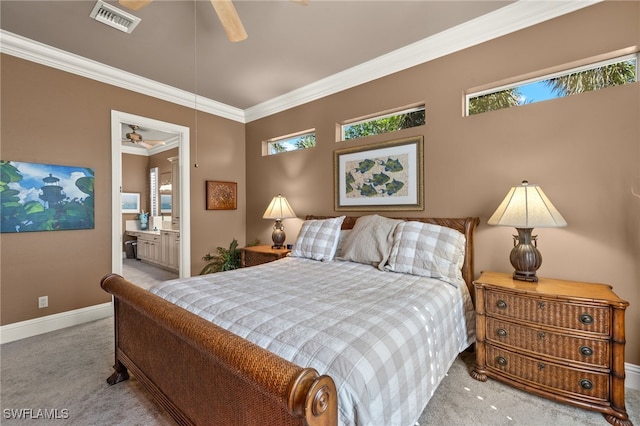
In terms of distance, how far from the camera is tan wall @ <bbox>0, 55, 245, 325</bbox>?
2713mm

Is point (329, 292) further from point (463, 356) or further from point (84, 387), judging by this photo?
point (84, 387)

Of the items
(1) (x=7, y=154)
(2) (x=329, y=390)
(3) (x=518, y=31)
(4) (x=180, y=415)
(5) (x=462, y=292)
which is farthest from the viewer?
(1) (x=7, y=154)

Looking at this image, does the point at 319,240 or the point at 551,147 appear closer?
the point at 551,147

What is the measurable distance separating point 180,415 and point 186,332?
582 mm

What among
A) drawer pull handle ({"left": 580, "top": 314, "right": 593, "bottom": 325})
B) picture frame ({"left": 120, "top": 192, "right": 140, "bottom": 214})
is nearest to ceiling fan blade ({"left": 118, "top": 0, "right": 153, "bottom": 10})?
drawer pull handle ({"left": 580, "top": 314, "right": 593, "bottom": 325})

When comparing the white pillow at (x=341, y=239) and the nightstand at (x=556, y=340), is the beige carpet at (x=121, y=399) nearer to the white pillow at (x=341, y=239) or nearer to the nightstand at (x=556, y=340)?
the nightstand at (x=556, y=340)

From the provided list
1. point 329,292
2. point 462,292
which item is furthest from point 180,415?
point 462,292

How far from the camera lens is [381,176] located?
10.1 ft

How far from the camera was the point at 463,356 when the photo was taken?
2.31 m

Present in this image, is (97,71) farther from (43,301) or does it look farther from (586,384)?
(586,384)

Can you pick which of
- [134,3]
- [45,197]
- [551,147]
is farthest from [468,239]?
[45,197]

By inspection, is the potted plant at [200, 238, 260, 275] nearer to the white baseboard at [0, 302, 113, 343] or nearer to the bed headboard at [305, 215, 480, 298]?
the white baseboard at [0, 302, 113, 343]

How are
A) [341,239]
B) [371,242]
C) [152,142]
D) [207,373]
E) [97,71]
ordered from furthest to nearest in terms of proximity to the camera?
[152,142], [97,71], [341,239], [371,242], [207,373]

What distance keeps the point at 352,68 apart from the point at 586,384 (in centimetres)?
335
